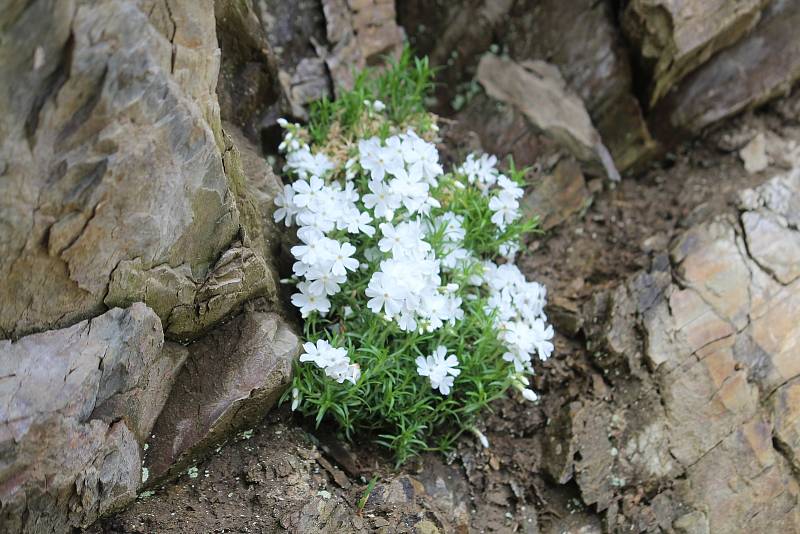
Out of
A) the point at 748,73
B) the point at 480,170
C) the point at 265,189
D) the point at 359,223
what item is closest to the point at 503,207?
the point at 480,170

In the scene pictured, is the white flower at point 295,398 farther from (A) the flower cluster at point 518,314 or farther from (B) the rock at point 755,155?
(B) the rock at point 755,155

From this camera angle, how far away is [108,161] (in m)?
2.37

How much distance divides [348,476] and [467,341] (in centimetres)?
90

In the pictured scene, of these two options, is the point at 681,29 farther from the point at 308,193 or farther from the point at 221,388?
the point at 221,388

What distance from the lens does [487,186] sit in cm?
382

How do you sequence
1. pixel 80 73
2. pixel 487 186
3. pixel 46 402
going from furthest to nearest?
pixel 487 186 < pixel 46 402 < pixel 80 73

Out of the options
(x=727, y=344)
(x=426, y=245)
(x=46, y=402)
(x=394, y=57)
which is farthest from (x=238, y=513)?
(x=394, y=57)

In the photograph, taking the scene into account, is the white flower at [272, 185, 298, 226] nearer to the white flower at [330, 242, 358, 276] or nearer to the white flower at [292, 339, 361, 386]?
the white flower at [330, 242, 358, 276]

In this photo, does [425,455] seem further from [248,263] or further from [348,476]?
[248,263]

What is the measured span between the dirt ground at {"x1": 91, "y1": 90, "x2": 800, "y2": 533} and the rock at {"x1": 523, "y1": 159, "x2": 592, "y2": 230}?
0.08 m

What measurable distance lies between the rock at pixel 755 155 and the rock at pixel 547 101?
76cm

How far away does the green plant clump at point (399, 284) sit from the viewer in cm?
312

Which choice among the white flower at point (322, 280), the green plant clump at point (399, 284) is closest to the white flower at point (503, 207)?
the green plant clump at point (399, 284)

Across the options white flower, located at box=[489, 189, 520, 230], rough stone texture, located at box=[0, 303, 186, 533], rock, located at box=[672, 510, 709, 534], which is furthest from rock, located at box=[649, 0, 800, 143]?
rough stone texture, located at box=[0, 303, 186, 533]
